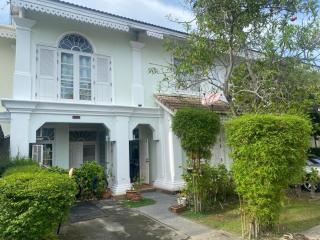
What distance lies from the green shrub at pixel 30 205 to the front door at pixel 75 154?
27.1ft

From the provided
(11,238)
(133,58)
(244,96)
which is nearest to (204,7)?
(244,96)

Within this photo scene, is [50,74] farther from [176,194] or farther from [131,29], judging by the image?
[176,194]

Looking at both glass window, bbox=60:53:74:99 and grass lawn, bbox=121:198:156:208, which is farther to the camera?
glass window, bbox=60:53:74:99

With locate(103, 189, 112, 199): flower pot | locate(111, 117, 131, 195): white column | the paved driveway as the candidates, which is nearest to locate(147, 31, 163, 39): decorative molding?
locate(111, 117, 131, 195): white column

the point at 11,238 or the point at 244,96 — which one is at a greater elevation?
the point at 244,96

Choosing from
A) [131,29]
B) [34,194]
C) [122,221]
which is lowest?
[122,221]

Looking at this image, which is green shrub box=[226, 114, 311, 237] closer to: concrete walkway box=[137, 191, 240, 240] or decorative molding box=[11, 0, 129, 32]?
concrete walkway box=[137, 191, 240, 240]

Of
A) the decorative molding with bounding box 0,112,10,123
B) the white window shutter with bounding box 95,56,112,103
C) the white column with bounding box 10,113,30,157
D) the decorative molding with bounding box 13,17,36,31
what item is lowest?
the white column with bounding box 10,113,30,157

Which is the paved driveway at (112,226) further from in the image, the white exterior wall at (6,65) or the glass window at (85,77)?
the white exterior wall at (6,65)

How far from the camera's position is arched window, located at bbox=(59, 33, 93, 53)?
12.4m

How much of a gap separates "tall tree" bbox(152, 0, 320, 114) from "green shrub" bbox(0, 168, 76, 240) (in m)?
6.34

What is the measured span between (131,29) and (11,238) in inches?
408

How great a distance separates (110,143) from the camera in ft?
44.9

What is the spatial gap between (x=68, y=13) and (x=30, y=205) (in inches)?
324
